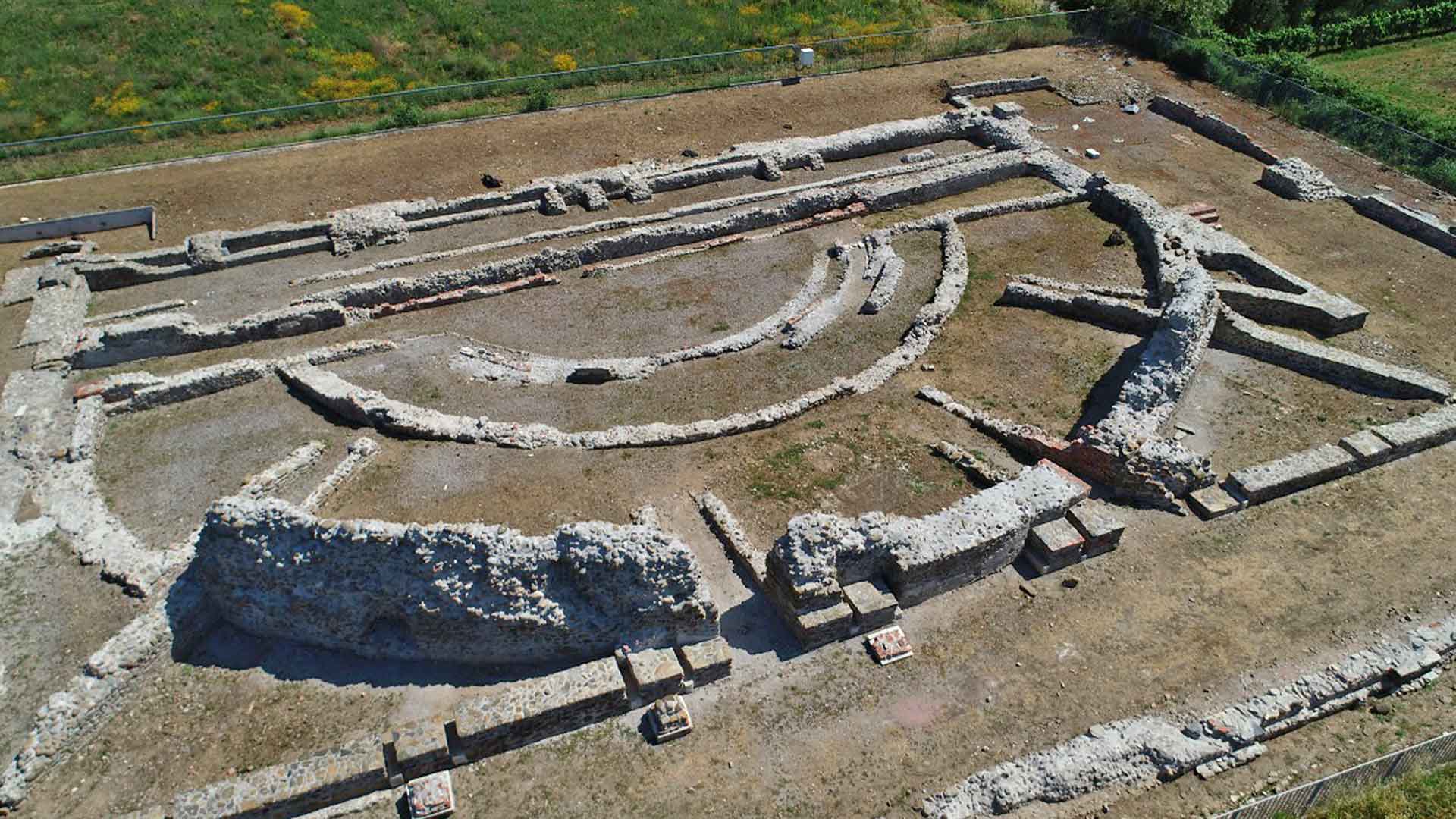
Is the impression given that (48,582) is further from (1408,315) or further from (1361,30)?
(1361,30)

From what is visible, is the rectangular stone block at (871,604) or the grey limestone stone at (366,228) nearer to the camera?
the rectangular stone block at (871,604)

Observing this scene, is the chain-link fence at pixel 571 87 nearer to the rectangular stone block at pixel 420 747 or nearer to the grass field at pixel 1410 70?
the grass field at pixel 1410 70

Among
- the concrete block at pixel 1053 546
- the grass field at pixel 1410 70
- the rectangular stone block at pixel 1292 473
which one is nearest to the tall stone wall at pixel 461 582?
the concrete block at pixel 1053 546

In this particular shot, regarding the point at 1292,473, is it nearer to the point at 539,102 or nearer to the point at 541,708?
the point at 541,708

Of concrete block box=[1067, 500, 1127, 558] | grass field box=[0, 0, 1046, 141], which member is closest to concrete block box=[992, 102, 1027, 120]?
grass field box=[0, 0, 1046, 141]

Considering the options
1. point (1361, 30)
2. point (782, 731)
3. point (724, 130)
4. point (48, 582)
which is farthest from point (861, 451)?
point (1361, 30)

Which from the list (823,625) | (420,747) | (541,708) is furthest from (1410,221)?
(420,747)

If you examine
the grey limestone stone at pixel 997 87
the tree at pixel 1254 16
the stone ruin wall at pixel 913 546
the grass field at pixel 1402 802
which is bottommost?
the grass field at pixel 1402 802

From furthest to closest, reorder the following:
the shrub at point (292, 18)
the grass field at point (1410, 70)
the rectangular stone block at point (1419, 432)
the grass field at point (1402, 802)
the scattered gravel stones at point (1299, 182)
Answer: the shrub at point (292, 18)
the grass field at point (1410, 70)
the scattered gravel stones at point (1299, 182)
the rectangular stone block at point (1419, 432)
the grass field at point (1402, 802)
